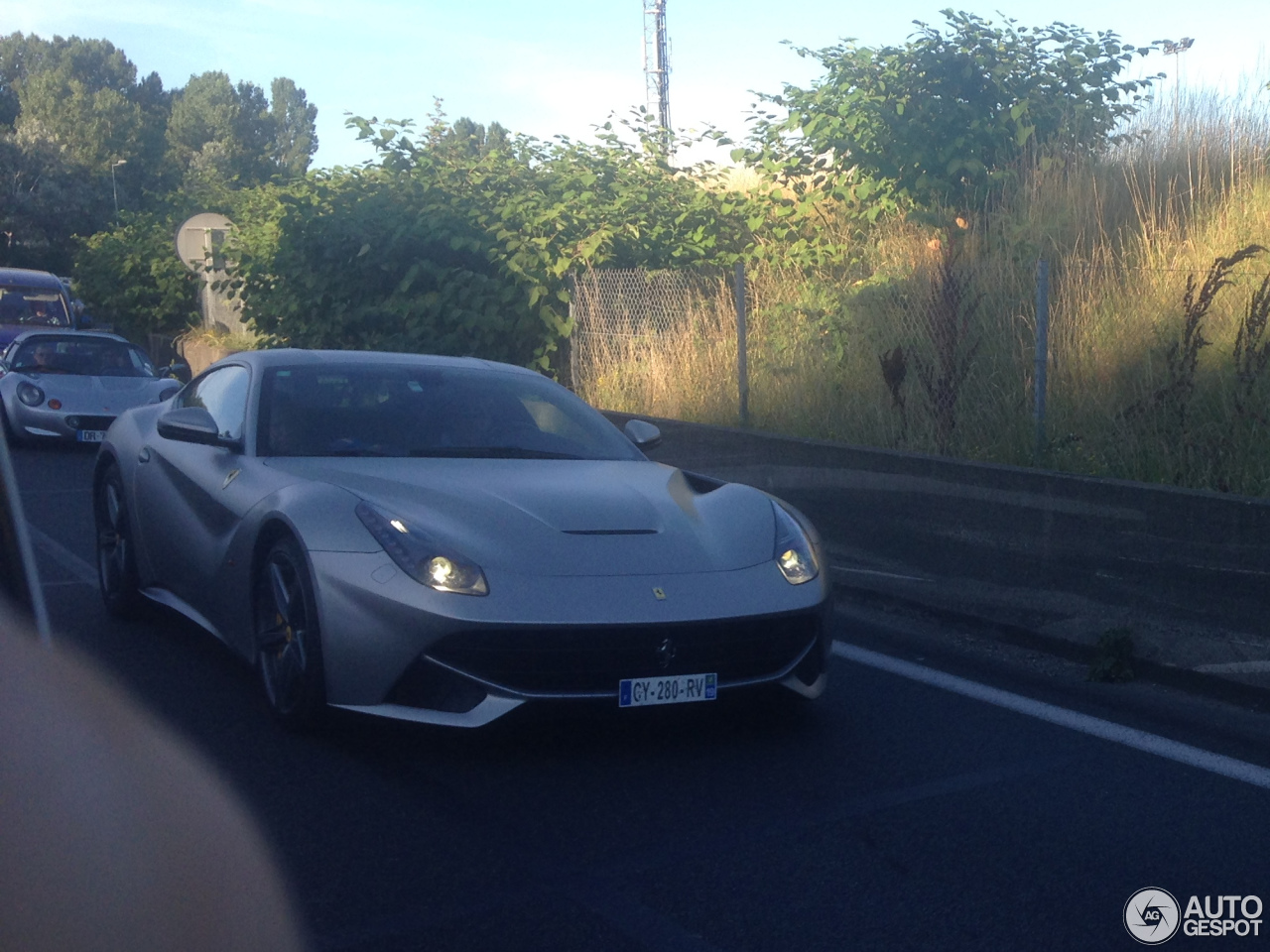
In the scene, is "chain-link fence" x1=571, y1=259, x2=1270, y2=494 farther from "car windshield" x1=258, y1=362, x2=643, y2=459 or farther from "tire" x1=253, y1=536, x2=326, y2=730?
"tire" x1=253, y1=536, x2=326, y2=730

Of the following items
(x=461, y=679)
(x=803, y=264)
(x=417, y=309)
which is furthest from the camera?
(x=417, y=309)

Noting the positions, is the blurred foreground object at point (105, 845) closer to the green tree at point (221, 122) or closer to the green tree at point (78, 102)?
the green tree at point (78, 102)

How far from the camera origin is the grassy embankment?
26.0 ft

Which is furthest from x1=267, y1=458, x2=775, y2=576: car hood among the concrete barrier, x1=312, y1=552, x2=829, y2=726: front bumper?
the concrete barrier

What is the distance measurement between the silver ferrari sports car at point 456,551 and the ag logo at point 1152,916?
156 centimetres

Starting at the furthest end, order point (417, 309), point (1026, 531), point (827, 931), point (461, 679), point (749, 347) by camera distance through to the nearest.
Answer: point (417, 309) < point (749, 347) < point (1026, 531) < point (461, 679) < point (827, 931)

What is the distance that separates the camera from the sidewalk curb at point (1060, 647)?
577cm

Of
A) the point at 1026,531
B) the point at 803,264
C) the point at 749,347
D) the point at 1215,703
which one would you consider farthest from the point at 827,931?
the point at 803,264

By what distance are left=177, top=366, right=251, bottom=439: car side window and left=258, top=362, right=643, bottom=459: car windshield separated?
0.19 meters

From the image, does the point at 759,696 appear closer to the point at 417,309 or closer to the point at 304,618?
the point at 304,618

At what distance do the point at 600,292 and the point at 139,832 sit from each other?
11.7m

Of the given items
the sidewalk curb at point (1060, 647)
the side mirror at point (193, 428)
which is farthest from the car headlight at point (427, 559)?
the sidewalk curb at point (1060, 647)

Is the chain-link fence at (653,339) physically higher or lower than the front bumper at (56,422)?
higher

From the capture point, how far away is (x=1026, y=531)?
7.07 meters
